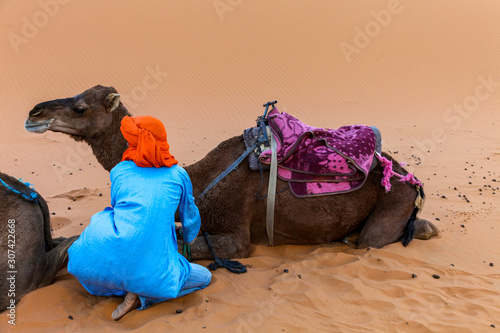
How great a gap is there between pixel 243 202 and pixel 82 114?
1.98m

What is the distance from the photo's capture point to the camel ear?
15.5 feet

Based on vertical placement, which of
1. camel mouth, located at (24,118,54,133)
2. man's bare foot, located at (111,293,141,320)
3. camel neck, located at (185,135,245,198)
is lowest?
man's bare foot, located at (111,293,141,320)

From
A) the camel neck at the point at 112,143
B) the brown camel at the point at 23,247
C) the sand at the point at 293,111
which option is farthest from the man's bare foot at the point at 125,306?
the camel neck at the point at 112,143

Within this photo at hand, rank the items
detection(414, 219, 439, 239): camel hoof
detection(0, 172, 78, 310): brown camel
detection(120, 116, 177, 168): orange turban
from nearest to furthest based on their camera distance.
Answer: detection(120, 116, 177, 168): orange turban
detection(0, 172, 78, 310): brown camel
detection(414, 219, 439, 239): camel hoof

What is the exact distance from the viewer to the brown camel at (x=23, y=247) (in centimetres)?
370

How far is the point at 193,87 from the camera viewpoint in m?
18.2

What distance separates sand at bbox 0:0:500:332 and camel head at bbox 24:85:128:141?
1540mm

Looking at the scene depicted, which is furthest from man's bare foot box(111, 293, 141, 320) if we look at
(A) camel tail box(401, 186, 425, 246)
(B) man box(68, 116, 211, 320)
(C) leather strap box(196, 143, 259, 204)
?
(A) camel tail box(401, 186, 425, 246)

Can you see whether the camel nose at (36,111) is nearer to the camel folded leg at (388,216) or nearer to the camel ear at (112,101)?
the camel ear at (112,101)

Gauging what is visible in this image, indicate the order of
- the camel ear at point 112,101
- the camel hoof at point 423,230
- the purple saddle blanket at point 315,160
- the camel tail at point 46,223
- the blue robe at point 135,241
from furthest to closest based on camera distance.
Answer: the camel hoof at point 423,230
the purple saddle blanket at point 315,160
the camel ear at point 112,101
the camel tail at point 46,223
the blue robe at point 135,241

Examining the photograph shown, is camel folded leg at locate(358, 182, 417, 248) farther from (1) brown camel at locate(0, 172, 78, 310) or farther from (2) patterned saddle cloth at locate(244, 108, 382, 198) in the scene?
(1) brown camel at locate(0, 172, 78, 310)

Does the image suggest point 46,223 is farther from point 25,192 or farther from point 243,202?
point 243,202

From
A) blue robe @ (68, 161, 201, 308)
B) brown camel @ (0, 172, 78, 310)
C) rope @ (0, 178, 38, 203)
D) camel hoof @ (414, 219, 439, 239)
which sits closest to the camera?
blue robe @ (68, 161, 201, 308)

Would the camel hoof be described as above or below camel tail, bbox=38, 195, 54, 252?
below
